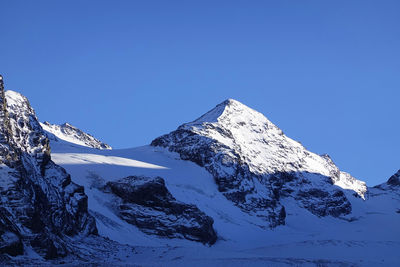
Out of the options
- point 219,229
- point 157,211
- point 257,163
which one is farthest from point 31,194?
point 257,163

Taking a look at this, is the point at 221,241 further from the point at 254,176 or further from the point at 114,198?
the point at 254,176

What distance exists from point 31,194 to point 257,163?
10154 cm

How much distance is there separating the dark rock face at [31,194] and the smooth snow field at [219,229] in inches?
257

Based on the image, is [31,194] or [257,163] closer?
[31,194]

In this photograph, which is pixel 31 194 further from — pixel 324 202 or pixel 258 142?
pixel 258 142

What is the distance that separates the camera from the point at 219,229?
96562 millimetres

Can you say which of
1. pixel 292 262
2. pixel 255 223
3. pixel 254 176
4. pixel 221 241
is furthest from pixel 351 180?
pixel 292 262

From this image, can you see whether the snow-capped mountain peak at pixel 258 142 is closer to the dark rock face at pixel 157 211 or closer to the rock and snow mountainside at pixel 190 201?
the rock and snow mountainside at pixel 190 201

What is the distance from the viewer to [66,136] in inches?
7146

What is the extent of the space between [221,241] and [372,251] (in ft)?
80.4

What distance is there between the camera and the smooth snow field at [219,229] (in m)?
55.2

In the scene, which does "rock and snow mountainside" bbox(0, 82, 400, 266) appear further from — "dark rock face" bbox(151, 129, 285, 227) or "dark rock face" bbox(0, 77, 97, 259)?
"dark rock face" bbox(151, 129, 285, 227)

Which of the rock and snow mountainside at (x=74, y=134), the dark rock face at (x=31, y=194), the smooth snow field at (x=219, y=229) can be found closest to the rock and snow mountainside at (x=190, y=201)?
the dark rock face at (x=31, y=194)

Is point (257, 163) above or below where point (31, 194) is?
above
